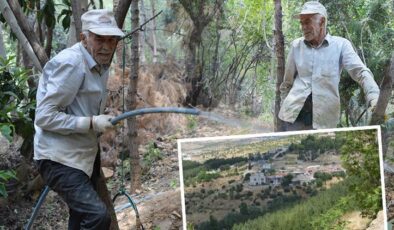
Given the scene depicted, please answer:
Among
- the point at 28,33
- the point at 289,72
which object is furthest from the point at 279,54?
the point at 28,33

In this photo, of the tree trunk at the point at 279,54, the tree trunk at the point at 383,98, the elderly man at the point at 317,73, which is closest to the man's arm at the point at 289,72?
the elderly man at the point at 317,73

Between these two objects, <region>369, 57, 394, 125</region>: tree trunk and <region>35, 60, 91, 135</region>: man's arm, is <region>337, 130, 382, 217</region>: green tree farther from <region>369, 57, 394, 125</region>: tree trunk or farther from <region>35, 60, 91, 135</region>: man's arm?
<region>35, 60, 91, 135</region>: man's arm

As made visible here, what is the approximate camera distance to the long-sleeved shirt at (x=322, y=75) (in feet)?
7.57

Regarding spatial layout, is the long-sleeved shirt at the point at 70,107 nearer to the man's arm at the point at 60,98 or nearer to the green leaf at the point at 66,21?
the man's arm at the point at 60,98

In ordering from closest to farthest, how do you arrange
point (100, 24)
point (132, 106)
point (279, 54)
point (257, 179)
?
point (257, 179) → point (100, 24) → point (279, 54) → point (132, 106)

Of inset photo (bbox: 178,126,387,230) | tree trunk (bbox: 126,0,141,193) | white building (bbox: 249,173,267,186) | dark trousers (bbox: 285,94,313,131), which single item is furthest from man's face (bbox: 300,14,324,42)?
tree trunk (bbox: 126,0,141,193)

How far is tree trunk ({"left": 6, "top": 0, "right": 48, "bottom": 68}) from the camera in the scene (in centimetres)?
257

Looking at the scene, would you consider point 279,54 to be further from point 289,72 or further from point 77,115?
point 77,115

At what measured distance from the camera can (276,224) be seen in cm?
186

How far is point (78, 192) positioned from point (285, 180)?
0.85 metres

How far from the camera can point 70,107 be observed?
207 cm

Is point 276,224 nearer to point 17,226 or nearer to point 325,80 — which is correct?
point 325,80

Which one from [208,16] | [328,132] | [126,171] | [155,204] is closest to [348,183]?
[328,132]

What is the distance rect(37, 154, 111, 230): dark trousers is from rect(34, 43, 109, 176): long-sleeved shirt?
36 mm
